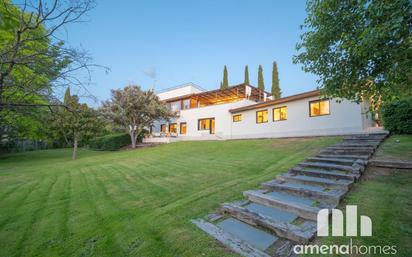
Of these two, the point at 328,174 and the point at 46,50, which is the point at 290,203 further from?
the point at 46,50

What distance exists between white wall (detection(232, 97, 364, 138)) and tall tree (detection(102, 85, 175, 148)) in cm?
877

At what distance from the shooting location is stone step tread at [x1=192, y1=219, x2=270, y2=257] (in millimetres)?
2082

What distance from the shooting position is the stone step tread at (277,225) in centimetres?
226

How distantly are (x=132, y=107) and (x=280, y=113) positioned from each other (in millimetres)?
13567

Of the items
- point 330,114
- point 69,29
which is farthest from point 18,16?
point 330,114

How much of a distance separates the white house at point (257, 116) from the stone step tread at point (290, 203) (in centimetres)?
423

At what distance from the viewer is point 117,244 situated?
2.54 metres

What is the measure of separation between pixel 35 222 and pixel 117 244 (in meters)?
2.25

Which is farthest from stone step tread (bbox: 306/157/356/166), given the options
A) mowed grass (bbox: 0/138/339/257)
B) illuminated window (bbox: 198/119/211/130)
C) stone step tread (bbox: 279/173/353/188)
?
illuminated window (bbox: 198/119/211/130)

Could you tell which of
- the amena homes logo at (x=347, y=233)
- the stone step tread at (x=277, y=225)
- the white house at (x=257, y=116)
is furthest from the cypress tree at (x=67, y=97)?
the white house at (x=257, y=116)

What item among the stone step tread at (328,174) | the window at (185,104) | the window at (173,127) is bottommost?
the stone step tread at (328,174)

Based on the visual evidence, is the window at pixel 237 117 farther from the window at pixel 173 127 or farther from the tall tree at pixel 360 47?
the tall tree at pixel 360 47

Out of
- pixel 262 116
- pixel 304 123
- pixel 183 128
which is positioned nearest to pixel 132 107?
pixel 183 128

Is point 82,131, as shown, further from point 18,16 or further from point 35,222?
point 18,16
